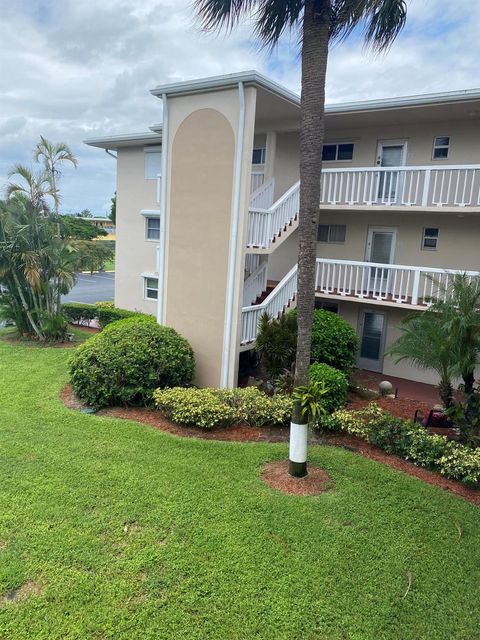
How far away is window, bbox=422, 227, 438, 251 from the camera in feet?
42.7

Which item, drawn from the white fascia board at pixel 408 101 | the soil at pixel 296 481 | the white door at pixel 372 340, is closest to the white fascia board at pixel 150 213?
the white fascia board at pixel 408 101

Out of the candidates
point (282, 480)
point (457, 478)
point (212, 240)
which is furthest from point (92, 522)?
point (212, 240)

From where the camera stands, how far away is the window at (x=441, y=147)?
12.5 meters

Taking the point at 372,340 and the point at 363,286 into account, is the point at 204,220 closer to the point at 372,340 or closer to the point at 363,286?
the point at 363,286

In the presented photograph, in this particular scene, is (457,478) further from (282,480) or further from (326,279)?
(326,279)

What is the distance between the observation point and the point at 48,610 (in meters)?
4.15

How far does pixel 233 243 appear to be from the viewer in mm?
10281

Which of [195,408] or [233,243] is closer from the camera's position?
[195,408]

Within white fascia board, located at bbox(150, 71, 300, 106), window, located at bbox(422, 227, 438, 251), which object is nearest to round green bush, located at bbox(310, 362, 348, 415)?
window, located at bbox(422, 227, 438, 251)

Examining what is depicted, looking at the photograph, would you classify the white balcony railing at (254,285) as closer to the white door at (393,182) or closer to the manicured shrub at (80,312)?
the white door at (393,182)

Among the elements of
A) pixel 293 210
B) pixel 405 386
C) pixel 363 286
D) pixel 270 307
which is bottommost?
pixel 405 386

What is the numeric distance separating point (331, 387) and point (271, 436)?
1.61m

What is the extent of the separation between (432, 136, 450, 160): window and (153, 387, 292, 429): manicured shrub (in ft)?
27.5

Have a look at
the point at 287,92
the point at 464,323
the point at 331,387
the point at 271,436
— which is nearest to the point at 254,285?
the point at 331,387
